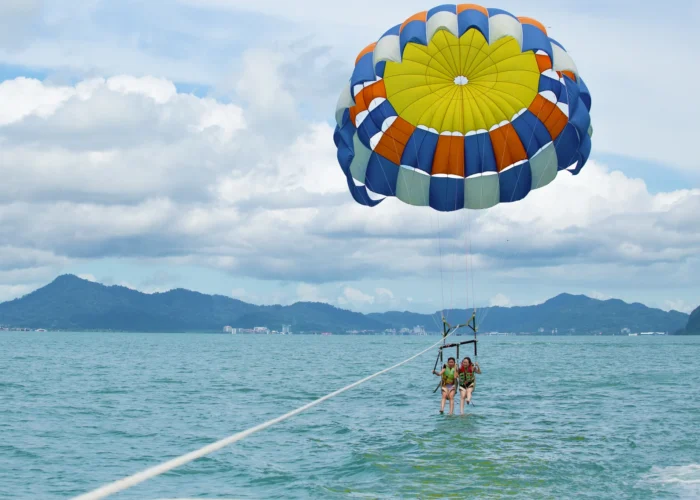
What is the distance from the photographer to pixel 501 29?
18312mm

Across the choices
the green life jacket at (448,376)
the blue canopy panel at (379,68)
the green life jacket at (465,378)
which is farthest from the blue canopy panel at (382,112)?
the green life jacket at (465,378)

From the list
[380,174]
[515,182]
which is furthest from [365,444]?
[515,182]

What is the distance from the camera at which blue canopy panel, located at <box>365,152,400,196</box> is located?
73.4ft

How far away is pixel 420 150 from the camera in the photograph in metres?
22.2

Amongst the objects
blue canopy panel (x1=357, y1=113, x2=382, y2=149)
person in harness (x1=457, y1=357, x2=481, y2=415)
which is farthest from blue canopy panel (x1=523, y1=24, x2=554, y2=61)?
person in harness (x1=457, y1=357, x2=481, y2=415)

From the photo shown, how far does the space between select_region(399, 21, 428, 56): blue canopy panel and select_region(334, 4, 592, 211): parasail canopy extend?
3 centimetres

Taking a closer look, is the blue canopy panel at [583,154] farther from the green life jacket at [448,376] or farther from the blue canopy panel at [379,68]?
the green life jacket at [448,376]

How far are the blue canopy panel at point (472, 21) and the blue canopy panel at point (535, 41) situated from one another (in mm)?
1072

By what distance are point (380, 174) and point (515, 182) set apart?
4.02 m

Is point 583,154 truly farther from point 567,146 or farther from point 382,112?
point 382,112

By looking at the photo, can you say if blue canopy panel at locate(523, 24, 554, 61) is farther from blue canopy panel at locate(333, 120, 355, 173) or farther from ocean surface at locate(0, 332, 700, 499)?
ocean surface at locate(0, 332, 700, 499)

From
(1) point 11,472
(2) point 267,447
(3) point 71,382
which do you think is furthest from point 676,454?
(3) point 71,382

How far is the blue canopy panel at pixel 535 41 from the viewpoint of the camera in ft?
61.0

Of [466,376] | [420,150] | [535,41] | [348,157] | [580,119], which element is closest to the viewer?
[535,41]
